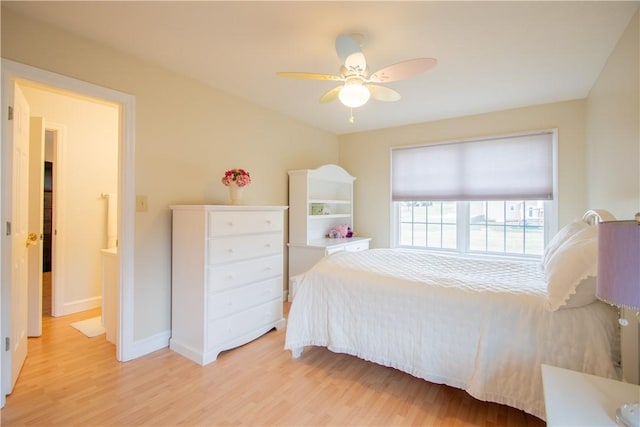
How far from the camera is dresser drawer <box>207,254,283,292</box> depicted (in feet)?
7.84

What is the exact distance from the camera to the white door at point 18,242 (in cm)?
193

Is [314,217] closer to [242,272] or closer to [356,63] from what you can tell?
[242,272]

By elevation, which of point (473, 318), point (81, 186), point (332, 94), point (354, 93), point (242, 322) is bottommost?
point (242, 322)

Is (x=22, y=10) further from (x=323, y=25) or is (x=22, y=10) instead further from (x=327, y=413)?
(x=327, y=413)

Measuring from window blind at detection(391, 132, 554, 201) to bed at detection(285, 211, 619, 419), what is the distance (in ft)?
4.73

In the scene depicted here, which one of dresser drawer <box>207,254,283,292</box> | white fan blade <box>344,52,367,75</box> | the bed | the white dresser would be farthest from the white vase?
white fan blade <box>344,52,367,75</box>

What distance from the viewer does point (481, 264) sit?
250cm

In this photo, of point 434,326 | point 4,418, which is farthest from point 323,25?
point 4,418

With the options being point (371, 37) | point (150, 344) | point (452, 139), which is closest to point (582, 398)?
point (371, 37)

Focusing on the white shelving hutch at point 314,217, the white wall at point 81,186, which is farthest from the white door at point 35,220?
the white shelving hutch at point 314,217

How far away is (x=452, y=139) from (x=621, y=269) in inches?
131

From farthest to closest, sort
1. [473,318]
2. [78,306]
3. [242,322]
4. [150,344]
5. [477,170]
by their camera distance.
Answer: [477,170] < [78,306] < [242,322] < [150,344] < [473,318]

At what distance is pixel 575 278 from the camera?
1.47 meters

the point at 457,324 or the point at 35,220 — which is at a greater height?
the point at 35,220
